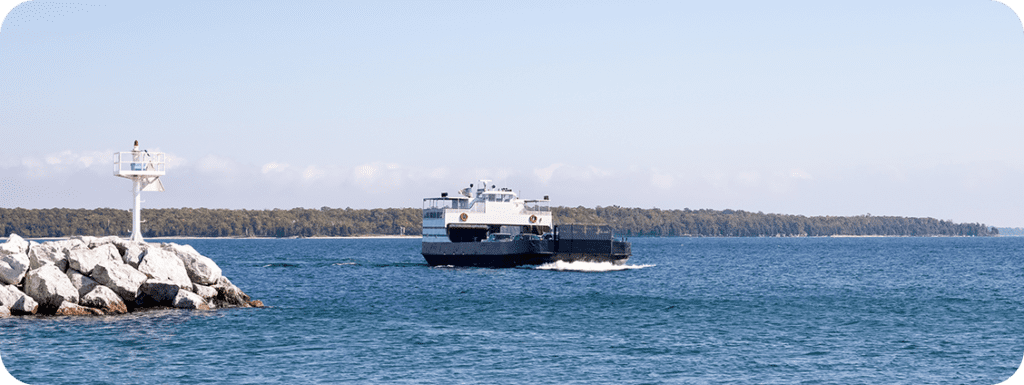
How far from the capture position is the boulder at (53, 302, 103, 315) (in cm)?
3058

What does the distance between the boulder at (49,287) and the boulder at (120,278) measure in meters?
1.04

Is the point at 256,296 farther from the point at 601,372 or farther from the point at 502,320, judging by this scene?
the point at 601,372

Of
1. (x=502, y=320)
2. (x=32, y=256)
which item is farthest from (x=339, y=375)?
(x=32, y=256)

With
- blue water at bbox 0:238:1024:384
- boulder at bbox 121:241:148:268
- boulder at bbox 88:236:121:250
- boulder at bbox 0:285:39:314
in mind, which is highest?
boulder at bbox 88:236:121:250

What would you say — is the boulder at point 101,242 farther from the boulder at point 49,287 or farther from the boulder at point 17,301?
the boulder at point 17,301

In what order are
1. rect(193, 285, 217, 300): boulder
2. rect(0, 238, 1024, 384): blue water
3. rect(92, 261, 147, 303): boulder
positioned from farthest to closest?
rect(193, 285, 217, 300): boulder → rect(92, 261, 147, 303): boulder → rect(0, 238, 1024, 384): blue water

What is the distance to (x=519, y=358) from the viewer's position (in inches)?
966

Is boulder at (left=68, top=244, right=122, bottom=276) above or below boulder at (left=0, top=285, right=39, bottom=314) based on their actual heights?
above

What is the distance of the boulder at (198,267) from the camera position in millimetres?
34750

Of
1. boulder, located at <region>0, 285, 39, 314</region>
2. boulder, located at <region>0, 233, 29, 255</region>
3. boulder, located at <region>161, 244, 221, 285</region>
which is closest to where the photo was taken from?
boulder, located at <region>0, 285, 39, 314</region>

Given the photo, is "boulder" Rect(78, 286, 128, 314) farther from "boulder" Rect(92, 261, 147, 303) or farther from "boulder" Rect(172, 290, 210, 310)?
"boulder" Rect(172, 290, 210, 310)

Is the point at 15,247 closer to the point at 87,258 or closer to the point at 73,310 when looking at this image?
the point at 87,258

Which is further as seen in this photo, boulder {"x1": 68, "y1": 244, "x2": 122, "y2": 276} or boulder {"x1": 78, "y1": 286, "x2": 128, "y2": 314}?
boulder {"x1": 68, "y1": 244, "x2": 122, "y2": 276}

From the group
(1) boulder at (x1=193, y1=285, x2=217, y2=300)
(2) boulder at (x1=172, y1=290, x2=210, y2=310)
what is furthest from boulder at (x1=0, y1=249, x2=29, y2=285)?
(1) boulder at (x1=193, y1=285, x2=217, y2=300)
